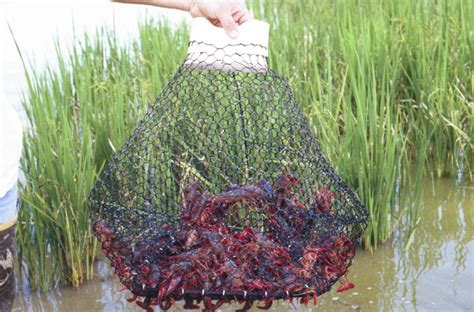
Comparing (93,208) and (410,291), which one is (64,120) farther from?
(410,291)

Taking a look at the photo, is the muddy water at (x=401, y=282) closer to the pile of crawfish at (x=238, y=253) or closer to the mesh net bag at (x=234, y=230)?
the mesh net bag at (x=234, y=230)

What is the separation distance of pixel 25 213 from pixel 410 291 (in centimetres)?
151

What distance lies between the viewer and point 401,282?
306 centimetres

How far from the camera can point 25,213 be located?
10.2 ft

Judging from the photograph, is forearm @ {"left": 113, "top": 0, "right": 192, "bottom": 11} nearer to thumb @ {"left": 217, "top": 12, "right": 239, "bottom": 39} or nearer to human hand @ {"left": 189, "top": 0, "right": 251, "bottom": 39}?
human hand @ {"left": 189, "top": 0, "right": 251, "bottom": 39}

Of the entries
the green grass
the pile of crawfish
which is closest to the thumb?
the pile of crawfish

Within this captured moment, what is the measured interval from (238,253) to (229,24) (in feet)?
2.02

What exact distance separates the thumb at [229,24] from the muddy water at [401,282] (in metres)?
1.16

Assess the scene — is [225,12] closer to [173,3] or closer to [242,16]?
[242,16]

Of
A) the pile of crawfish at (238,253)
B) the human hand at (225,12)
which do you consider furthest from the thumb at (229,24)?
the pile of crawfish at (238,253)

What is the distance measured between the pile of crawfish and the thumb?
0.42m

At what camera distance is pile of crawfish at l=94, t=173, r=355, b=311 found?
196 centimetres

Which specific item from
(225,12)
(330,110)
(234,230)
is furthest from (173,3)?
(330,110)

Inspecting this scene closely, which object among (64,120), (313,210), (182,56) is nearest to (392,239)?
(313,210)
